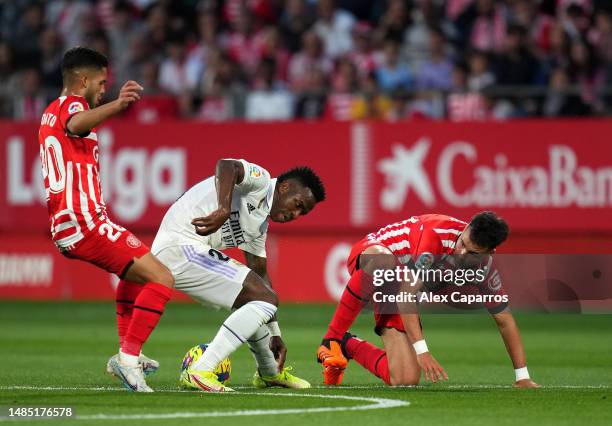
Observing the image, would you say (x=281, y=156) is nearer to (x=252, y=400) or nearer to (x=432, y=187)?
(x=432, y=187)

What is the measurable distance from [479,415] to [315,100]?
36.9 feet

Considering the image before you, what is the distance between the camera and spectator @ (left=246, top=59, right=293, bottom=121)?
59.9 ft

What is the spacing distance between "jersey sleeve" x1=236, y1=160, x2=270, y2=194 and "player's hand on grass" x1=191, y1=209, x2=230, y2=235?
23.2 inches

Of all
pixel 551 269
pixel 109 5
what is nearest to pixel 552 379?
pixel 551 269

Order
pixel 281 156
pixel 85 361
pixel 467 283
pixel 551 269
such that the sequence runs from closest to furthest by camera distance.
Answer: pixel 467 283 → pixel 85 361 → pixel 551 269 → pixel 281 156

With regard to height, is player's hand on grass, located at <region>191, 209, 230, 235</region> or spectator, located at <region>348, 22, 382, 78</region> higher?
spectator, located at <region>348, 22, 382, 78</region>

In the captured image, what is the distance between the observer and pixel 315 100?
18.2 meters

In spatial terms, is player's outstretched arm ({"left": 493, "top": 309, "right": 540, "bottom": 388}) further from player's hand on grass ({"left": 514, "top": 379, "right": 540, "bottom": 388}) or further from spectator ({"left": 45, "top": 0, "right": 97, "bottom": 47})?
spectator ({"left": 45, "top": 0, "right": 97, "bottom": 47})

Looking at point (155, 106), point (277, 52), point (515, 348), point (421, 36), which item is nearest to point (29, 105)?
point (155, 106)

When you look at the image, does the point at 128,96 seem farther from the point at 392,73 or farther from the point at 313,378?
the point at 392,73

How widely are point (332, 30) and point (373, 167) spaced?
2.59 metres

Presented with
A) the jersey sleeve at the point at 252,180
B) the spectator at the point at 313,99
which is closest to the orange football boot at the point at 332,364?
the jersey sleeve at the point at 252,180

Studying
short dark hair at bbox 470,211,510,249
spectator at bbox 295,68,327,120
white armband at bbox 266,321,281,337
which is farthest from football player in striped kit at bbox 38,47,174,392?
spectator at bbox 295,68,327,120

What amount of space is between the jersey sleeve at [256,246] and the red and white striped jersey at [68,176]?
126cm
